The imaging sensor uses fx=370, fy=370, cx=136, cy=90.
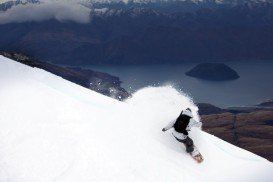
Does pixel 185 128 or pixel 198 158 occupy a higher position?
pixel 185 128

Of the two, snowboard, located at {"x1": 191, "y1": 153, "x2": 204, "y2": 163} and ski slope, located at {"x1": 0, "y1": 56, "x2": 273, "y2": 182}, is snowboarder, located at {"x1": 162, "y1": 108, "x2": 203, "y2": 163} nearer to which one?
snowboard, located at {"x1": 191, "y1": 153, "x2": 204, "y2": 163}

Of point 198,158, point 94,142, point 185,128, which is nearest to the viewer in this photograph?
point 94,142

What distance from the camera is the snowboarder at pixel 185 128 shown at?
13602 millimetres

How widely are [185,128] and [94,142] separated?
3426 millimetres

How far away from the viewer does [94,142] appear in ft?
42.2

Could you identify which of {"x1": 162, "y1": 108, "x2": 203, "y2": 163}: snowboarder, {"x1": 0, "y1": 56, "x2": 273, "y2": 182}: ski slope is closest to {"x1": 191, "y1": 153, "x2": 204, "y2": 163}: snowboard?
{"x1": 162, "y1": 108, "x2": 203, "y2": 163}: snowboarder

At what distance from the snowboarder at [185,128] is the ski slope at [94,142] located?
337 mm

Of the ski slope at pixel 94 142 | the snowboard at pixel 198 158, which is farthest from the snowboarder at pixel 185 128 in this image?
the ski slope at pixel 94 142

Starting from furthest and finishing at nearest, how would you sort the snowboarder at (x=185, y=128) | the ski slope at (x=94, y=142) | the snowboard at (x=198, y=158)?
the snowboard at (x=198, y=158), the snowboarder at (x=185, y=128), the ski slope at (x=94, y=142)

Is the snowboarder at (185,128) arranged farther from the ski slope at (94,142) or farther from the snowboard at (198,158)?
the ski slope at (94,142)

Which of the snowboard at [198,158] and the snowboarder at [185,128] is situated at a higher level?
the snowboarder at [185,128]

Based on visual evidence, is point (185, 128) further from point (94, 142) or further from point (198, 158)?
point (94, 142)

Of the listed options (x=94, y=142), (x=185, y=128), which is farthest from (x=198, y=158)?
(x=94, y=142)

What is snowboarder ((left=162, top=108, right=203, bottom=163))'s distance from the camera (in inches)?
535
